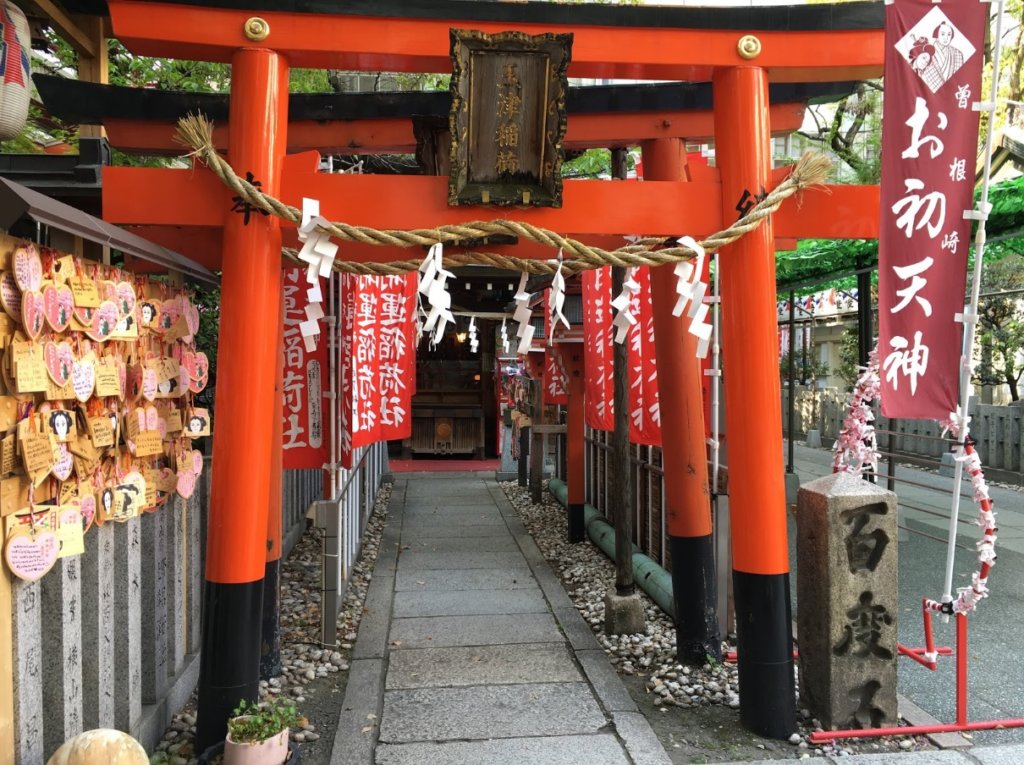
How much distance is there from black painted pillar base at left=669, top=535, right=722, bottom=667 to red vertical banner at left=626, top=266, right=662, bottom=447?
2.83ft

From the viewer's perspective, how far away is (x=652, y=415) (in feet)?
18.6

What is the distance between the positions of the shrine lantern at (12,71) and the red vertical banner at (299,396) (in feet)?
7.27

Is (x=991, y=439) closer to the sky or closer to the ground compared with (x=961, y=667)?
closer to the sky

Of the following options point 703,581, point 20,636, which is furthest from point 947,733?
point 20,636

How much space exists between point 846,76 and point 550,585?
5.31 m

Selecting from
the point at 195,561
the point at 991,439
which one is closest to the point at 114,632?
the point at 195,561

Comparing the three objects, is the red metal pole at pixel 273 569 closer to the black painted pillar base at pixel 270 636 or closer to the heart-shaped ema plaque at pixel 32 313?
the black painted pillar base at pixel 270 636

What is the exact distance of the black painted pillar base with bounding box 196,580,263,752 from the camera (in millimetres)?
3711

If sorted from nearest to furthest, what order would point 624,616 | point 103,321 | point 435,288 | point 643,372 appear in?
point 103,321, point 435,288, point 643,372, point 624,616

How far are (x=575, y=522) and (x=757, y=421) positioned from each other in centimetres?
558

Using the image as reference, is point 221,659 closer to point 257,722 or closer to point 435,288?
point 257,722

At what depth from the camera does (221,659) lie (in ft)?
12.2

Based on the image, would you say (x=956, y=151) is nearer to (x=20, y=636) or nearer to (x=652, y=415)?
(x=652, y=415)

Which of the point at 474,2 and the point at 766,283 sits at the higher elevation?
the point at 474,2
